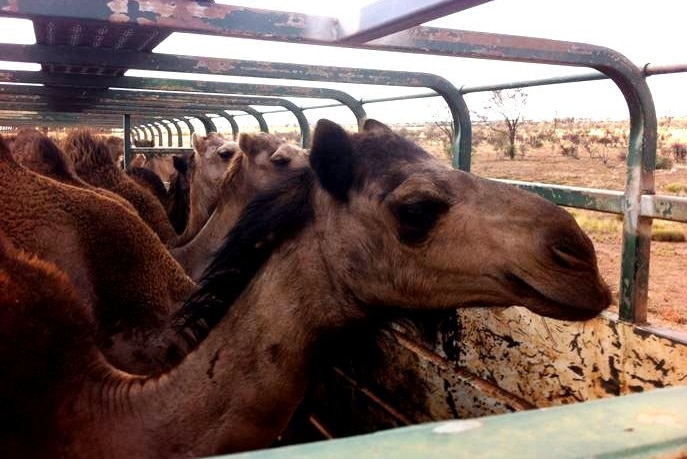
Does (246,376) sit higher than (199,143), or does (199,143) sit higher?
(199,143)

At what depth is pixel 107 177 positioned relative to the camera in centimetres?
575

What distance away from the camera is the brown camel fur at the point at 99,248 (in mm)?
3412

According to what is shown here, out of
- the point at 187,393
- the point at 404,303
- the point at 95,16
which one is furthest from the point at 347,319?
the point at 95,16

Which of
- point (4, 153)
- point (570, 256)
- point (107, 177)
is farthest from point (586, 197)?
point (107, 177)

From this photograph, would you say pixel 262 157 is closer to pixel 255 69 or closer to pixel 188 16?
pixel 255 69

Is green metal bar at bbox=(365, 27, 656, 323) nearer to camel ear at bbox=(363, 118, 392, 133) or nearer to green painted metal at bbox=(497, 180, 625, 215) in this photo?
green painted metal at bbox=(497, 180, 625, 215)

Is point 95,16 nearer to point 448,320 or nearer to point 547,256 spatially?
point 547,256

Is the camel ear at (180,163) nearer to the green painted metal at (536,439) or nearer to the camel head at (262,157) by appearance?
the camel head at (262,157)

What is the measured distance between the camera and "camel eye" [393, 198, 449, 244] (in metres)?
2.45

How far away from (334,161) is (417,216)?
0.41 m

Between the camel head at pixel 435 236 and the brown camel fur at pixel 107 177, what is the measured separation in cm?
338

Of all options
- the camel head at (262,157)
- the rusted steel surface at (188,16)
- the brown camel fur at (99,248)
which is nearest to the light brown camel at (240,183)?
the camel head at (262,157)

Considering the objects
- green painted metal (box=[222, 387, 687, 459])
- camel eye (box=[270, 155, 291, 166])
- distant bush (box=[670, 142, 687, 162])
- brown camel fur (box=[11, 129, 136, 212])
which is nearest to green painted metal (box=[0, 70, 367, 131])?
brown camel fur (box=[11, 129, 136, 212])

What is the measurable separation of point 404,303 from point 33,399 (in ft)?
4.37
